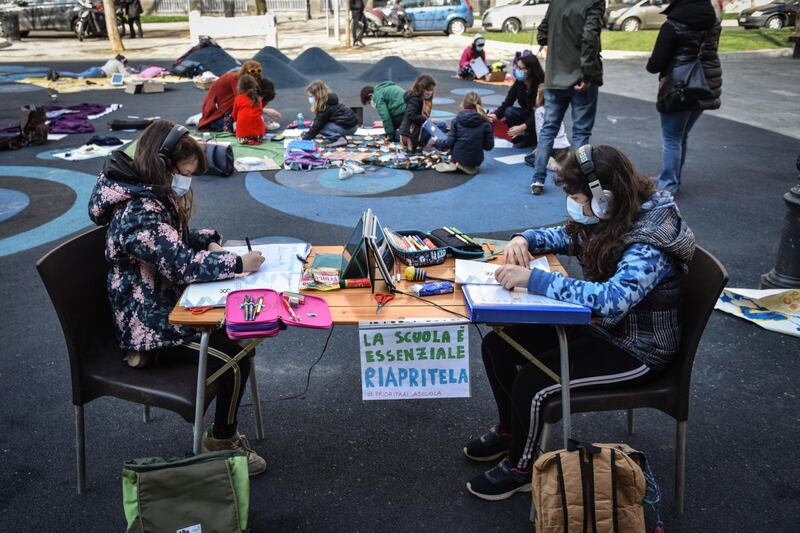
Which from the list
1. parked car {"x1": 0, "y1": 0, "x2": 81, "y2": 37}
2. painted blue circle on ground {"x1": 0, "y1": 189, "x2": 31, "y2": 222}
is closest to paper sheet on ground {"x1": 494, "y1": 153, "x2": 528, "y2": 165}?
painted blue circle on ground {"x1": 0, "y1": 189, "x2": 31, "y2": 222}

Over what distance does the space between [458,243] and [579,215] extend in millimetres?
638

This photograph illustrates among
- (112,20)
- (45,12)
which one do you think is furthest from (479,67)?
(45,12)

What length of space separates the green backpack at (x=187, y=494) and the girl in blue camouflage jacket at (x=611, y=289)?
3.38 ft

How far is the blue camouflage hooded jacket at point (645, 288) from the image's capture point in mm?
2422

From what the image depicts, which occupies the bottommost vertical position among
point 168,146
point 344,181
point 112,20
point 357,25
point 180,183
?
point 344,181

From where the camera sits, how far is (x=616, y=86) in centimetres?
1374

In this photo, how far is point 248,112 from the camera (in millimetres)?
9406

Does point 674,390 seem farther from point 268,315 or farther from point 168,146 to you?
point 168,146

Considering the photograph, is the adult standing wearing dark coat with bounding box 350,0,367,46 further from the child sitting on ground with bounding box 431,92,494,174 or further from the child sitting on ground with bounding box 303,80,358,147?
the child sitting on ground with bounding box 431,92,494,174

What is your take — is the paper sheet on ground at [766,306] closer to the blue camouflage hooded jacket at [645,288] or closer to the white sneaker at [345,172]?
the blue camouflage hooded jacket at [645,288]

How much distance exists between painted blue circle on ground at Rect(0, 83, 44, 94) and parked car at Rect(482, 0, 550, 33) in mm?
15404

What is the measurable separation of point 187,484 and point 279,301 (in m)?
0.71

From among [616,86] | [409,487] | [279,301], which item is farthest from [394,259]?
[616,86]

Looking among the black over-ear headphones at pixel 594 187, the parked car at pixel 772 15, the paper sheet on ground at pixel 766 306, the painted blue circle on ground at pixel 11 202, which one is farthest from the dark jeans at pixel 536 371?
the parked car at pixel 772 15
